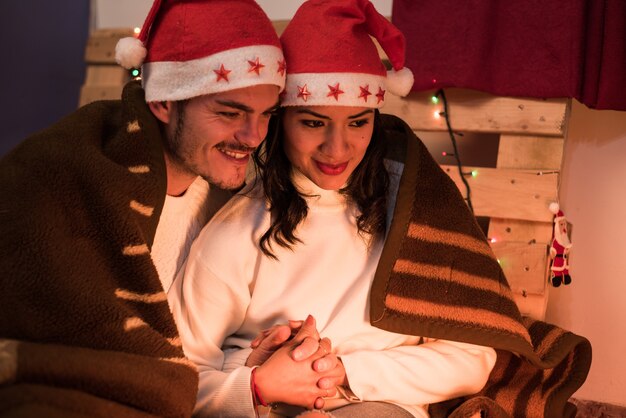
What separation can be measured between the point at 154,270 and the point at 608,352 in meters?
1.44

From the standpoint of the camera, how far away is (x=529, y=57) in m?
1.83

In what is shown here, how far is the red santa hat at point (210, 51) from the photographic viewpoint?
1.39 metres

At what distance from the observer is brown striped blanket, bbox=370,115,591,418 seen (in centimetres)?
149

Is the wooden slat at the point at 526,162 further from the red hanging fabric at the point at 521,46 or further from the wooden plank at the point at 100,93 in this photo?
the wooden plank at the point at 100,93

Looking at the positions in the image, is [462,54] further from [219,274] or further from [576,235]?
[219,274]

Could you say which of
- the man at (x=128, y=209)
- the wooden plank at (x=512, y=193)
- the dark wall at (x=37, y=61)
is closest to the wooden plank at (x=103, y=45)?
the dark wall at (x=37, y=61)

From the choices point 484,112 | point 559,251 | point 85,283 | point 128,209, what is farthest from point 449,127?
point 85,283

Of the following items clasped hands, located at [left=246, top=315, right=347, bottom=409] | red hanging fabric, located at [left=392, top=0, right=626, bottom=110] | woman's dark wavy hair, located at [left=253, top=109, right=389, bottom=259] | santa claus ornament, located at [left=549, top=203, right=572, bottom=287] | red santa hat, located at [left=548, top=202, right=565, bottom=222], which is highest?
red hanging fabric, located at [left=392, top=0, right=626, bottom=110]

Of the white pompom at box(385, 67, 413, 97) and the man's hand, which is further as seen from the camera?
the white pompom at box(385, 67, 413, 97)

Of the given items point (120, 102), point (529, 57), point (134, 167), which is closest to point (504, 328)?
point (529, 57)

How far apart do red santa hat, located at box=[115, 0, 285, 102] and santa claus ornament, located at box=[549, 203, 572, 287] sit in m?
0.91

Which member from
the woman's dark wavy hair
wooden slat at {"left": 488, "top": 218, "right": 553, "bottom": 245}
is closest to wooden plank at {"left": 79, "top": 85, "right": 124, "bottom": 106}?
the woman's dark wavy hair

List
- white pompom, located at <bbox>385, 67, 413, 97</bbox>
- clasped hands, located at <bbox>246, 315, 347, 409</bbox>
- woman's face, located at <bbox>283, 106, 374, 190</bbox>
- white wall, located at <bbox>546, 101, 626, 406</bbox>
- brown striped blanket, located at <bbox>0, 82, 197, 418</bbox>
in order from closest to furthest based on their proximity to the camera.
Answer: brown striped blanket, located at <bbox>0, 82, 197, 418</bbox> < clasped hands, located at <bbox>246, 315, 347, 409</bbox> < woman's face, located at <bbox>283, 106, 374, 190</bbox> < white pompom, located at <bbox>385, 67, 413, 97</bbox> < white wall, located at <bbox>546, 101, 626, 406</bbox>

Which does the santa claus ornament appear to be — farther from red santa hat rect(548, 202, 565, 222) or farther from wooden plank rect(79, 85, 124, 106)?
wooden plank rect(79, 85, 124, 106)
